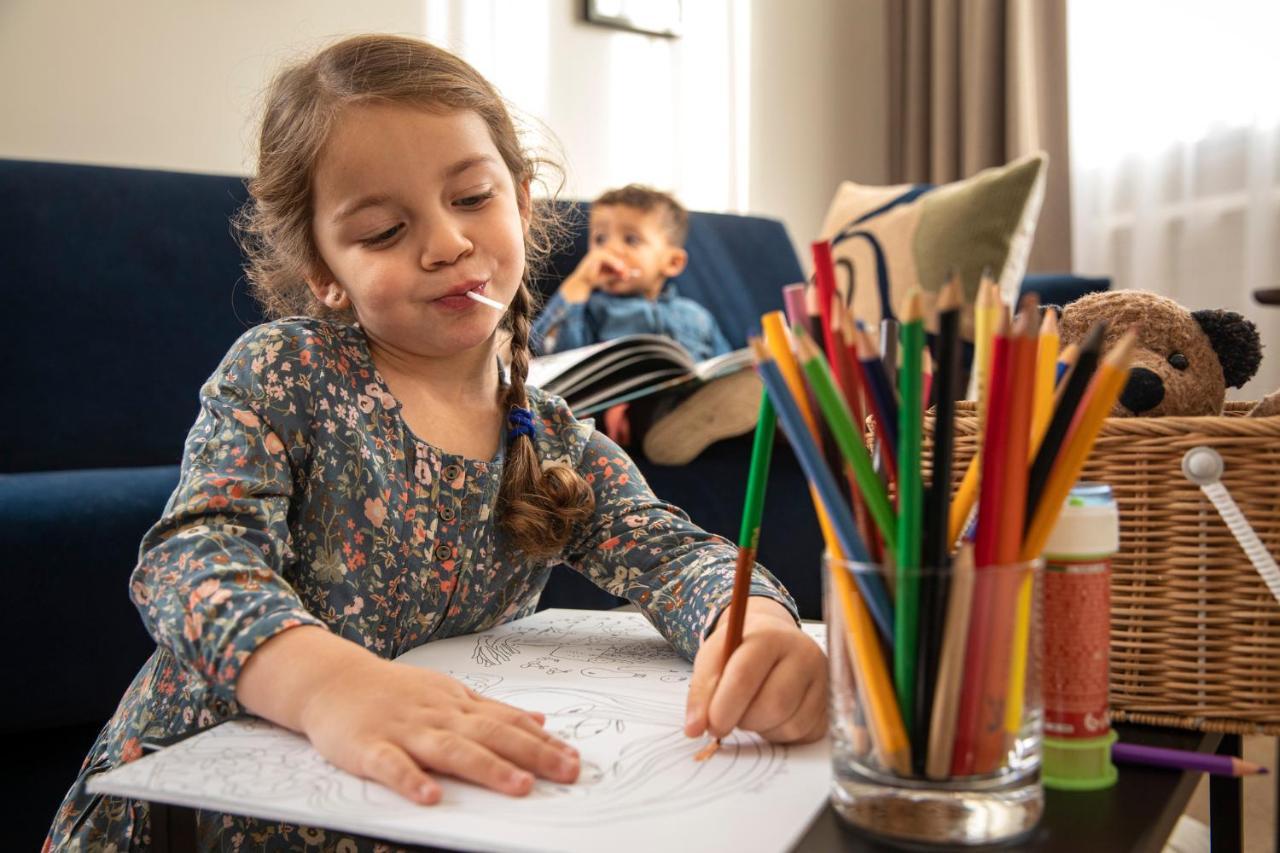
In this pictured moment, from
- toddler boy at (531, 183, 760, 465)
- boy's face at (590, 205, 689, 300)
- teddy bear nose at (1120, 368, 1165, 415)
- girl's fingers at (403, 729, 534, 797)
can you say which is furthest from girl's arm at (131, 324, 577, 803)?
boy's face at (590, 205, 689, 300)

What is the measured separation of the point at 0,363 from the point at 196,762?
1.15m

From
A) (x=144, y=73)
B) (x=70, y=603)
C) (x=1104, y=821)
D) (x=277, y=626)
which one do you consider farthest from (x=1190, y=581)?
(x=144, y=73)

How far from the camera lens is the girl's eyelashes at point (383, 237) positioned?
2.49 ft

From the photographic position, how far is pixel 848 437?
37 cm

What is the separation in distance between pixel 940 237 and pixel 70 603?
1379 mm

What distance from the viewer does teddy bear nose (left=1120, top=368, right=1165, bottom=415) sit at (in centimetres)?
61

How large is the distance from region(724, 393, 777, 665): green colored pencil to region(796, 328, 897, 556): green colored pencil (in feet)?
0.17

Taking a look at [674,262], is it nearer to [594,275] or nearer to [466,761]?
[594,275]

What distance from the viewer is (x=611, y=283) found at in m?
1.87

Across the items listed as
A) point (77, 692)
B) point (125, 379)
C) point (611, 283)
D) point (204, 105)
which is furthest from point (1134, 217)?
point (77, 692)

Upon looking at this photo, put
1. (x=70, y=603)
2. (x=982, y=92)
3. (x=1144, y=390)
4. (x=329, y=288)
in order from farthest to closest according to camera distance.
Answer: (x=982, y=92) < (x=70, y=603) < (x=329, y=288) < (x=1144, y=390)

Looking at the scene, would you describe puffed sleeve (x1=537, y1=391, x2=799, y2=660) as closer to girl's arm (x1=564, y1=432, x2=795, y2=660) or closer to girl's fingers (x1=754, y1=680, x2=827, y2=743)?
girl's arm (x1=564, y1=432, x2=795, y2=660)

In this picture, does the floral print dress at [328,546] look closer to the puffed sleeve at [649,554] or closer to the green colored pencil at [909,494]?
the puffed sleeve at [649,554]

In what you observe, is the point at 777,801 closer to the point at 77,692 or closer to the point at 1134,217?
the point at 77,692
